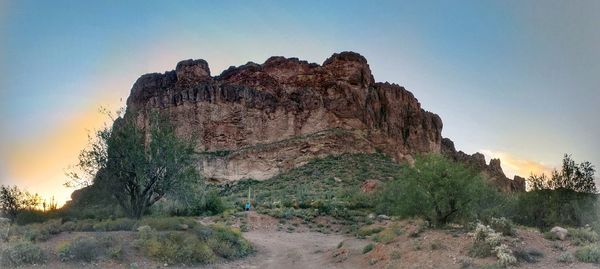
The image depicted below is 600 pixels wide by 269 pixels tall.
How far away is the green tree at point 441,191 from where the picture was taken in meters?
21.2

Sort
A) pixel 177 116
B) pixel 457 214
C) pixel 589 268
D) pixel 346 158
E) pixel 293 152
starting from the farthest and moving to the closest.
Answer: pixel 177 116
pixel 293 152
pixel 346 158
pixel 457 214
pixel 589 268

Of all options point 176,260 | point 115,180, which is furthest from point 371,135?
point 176,260

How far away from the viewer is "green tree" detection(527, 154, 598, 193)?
28.3 meters

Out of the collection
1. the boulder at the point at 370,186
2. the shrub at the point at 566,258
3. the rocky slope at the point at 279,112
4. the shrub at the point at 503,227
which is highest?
the rocky slope at the point at 279,112

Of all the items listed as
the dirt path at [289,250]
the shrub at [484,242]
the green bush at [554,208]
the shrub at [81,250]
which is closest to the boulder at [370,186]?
the dirt path at [289,250]

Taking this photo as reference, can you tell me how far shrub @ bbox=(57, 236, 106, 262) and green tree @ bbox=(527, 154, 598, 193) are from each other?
25248mm

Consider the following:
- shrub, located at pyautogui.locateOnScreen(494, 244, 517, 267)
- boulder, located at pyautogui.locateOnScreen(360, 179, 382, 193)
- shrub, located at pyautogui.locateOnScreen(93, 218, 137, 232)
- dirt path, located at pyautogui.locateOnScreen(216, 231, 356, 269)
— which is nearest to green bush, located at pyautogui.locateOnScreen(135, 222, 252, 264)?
dirt path, located at pyautogui.locateOnScreen(216, 231, 356, 269)

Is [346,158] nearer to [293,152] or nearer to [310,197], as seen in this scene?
[293,152]

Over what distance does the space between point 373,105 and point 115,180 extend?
63625 millimetres

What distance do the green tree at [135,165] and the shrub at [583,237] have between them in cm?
1698

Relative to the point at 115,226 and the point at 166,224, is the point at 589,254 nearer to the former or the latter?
the point at 166,224

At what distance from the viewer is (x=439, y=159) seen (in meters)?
22.3

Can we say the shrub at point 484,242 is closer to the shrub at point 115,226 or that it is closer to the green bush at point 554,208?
the green bush at point 554,208

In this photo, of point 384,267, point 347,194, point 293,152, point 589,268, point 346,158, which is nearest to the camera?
point 589,268
